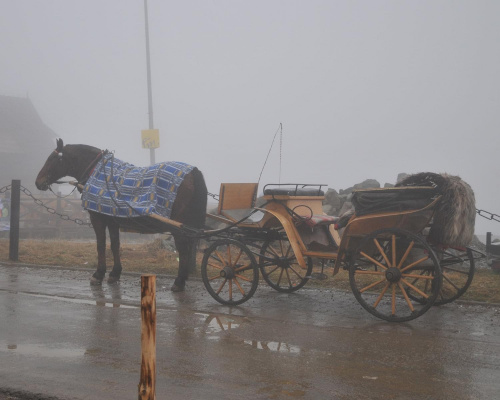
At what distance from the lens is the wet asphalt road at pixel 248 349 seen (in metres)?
4.29

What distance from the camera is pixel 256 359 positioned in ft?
16.7

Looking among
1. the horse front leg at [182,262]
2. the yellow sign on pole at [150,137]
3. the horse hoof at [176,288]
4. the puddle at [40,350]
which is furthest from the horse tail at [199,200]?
the yellow sign on pole at [150,137]

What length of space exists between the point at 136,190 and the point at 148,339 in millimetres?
5856

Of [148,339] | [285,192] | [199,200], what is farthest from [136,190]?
[148,339]

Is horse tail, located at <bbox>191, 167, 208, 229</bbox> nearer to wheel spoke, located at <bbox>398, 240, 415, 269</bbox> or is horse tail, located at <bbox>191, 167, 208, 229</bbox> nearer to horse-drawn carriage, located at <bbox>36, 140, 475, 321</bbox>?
horse-drawn carriage, located at <bbox>36, 140, 475, 321</bbox>

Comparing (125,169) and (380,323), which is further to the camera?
(125,169)

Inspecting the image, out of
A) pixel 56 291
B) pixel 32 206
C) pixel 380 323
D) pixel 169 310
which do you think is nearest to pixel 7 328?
pixel 169 310

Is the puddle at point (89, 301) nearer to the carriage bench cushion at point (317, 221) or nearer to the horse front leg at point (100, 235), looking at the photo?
the horse front leg at point (100, 235)

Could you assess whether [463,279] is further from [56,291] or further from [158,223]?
[56,291]

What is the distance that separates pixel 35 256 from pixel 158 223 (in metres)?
5.58

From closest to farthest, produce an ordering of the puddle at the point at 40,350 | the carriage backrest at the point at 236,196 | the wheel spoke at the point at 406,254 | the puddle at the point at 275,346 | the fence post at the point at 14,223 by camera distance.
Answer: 1. the puddle at the point at 40,350
2. the puddle at the point at 275,346
3. the wheel spoke at the point at 406,254
4. the carriage backrest at the point at 236,196
5. the fence post at the point at 14,223

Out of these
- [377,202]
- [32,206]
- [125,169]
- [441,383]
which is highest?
[32,206]

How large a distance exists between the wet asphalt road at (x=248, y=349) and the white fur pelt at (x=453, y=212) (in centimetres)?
96

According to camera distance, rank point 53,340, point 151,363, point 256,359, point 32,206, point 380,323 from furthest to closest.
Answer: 1. point 32,206
2. point 380,323
3. point 53,340
4. point 256,359
5. point 151,363
